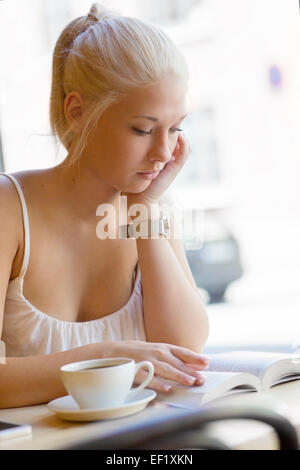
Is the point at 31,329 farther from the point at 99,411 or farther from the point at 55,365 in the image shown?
the point at 99,411

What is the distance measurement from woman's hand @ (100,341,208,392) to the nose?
15.9 inches

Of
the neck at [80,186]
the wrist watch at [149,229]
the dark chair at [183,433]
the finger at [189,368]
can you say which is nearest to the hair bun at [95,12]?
the neck at [80,186]

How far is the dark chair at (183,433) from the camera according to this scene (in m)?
0.46

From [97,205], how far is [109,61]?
32 cm

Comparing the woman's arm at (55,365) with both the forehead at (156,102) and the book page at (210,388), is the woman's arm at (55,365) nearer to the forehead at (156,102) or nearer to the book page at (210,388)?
the book page at (210,388)

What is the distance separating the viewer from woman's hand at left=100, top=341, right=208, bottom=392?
3.30 ft

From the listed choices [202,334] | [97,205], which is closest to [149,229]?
[97,205]

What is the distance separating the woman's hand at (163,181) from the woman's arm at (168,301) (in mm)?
123

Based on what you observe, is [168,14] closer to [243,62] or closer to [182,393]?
[243,62]

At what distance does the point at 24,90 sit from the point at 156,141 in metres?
1.59

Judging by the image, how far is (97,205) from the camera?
1499 millimetres

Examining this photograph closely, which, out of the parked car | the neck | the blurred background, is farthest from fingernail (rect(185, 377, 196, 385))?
the blurred background

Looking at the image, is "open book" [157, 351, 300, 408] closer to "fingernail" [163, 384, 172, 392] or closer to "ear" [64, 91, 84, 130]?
"fingernail" [163, 384, 172, 392]

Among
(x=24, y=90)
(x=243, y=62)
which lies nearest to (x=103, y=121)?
(x=24, y=90)
